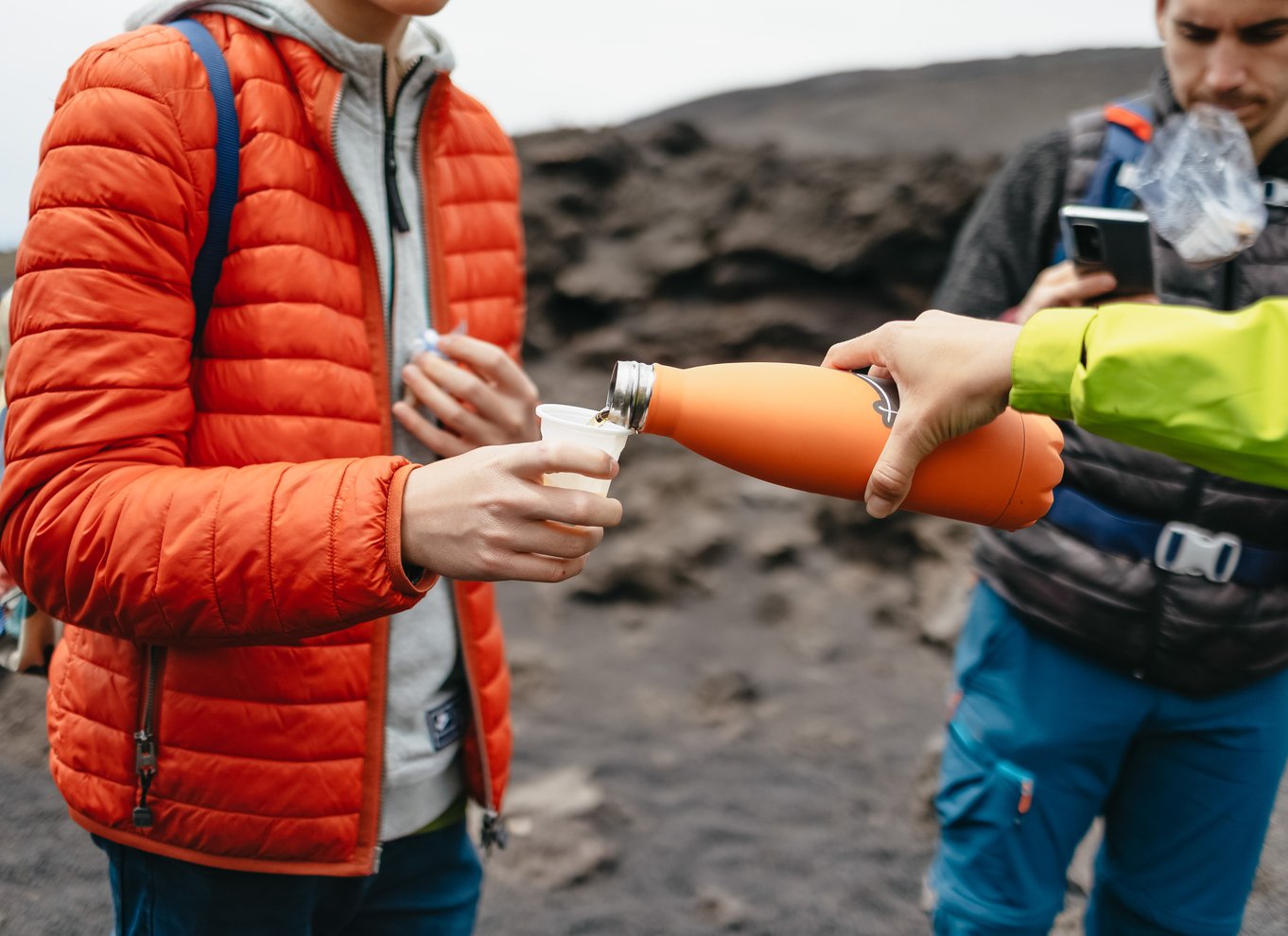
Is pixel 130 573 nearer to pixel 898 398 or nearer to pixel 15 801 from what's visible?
pixel 898 398

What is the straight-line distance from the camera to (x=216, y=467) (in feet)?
2.82

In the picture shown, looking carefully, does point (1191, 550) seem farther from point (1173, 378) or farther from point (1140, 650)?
point (1173, 378)

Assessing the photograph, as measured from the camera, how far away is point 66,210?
0.81 m

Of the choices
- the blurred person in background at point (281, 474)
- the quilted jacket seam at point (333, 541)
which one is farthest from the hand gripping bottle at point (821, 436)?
the quilted jacket seam at point (333, 541)

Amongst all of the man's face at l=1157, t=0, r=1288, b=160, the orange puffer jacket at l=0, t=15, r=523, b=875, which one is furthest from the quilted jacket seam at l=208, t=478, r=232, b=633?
the man's face at l=1157, t=0, r=1288, b=160

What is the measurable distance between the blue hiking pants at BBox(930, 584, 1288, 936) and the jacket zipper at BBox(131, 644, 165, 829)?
1044 mm

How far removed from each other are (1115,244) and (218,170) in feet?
3.30

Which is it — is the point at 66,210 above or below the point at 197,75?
below

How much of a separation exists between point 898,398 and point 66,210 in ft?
2.29

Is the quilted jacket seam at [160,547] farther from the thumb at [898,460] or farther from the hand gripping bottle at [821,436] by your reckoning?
the thumb at [898,460]

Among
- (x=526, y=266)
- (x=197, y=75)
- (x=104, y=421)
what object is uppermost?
(x=197, y=75)

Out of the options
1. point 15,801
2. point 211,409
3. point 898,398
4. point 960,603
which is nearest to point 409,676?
point 211,409

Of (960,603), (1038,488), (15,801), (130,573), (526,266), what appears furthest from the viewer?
Result: (526,266)

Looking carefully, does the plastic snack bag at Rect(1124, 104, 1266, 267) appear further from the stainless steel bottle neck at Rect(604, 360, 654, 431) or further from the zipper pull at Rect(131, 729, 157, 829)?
the zipper pull at Rect(131, 729, 157, 829)
